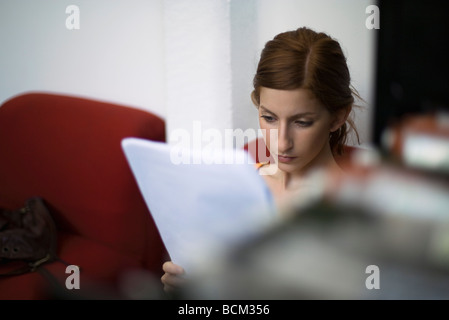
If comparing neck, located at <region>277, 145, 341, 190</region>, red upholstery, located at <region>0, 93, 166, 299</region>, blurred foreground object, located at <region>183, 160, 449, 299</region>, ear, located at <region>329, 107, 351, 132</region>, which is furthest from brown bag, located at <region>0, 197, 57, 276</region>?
ear, located at <region>329, 107, 351, 132</region>

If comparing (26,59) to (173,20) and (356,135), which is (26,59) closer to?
(173,20)

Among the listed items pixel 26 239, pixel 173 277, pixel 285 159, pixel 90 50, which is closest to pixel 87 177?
pixel 26 239

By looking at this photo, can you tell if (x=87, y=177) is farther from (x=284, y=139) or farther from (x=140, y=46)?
(x=284, y=139)

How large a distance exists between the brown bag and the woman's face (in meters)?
0.68

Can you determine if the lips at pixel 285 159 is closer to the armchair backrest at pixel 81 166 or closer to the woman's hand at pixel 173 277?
the woman's hand at pixel 173 277

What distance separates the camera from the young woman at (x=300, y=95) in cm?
73

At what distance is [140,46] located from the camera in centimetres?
123

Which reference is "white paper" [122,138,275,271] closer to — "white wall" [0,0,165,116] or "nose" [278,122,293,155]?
"nose" [278,122,293,155]

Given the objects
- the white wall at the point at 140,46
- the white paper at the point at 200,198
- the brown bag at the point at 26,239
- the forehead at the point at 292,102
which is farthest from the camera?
the brown bag at the point at 26,239

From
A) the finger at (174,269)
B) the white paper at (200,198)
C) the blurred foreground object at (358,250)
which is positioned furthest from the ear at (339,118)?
the finger at (174,269)

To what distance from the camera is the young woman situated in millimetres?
733

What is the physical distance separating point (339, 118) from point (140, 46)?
693 millimetres

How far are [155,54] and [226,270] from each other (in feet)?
2.40

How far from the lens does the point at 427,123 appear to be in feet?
2.13
